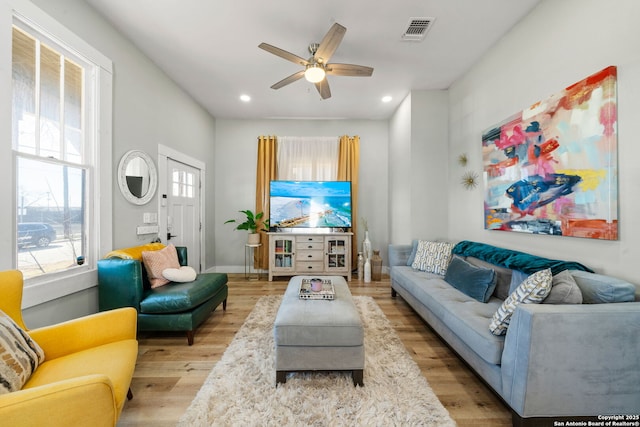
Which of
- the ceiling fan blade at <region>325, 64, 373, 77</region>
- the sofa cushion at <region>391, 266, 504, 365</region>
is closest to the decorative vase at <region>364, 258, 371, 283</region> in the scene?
the sofa cushion at <region>391, 266, 504, 365</region>

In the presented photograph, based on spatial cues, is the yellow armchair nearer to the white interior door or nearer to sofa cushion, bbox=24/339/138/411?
sofa cushion, bbox=24/339/138/411

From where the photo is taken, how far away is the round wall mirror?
8.32 ft

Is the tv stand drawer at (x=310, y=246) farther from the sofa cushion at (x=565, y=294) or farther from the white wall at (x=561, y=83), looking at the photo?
the sofa cushion at (x=565, y=294)

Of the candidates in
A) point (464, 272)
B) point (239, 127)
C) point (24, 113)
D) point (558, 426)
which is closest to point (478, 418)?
point (558, 426)

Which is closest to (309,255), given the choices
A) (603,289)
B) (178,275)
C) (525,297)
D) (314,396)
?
(178,275)

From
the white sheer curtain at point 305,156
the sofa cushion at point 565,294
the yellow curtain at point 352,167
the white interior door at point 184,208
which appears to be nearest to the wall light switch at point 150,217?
the white interior door at point 184,208

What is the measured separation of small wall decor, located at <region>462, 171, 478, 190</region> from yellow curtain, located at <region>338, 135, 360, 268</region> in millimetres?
1860

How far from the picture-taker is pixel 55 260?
6.35ft

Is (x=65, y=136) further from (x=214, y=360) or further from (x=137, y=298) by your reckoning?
(x=214, y=360)

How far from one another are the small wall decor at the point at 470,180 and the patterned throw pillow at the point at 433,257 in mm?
749

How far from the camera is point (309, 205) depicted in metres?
4.46

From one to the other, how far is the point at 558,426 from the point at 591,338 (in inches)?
20.1

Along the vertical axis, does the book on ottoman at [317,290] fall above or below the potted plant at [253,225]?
below

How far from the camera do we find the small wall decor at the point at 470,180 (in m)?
3.02
